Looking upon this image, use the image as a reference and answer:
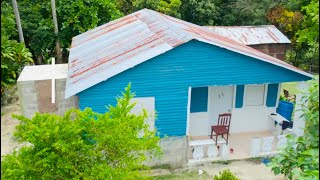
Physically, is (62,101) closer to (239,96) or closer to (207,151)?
(207,151)

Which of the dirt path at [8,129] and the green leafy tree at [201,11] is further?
the green leafy tree at [201,11]

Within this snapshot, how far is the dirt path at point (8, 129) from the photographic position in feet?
43.2

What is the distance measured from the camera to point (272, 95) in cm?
1448

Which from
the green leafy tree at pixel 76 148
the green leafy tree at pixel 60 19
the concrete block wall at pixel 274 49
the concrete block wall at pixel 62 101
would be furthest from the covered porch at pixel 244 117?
the concrete block wall at pixel 274 49

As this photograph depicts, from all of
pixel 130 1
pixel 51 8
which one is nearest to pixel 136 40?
pixel 51 8

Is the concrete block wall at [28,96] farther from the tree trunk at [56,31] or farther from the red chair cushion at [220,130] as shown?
the tree trunk at [56,31]

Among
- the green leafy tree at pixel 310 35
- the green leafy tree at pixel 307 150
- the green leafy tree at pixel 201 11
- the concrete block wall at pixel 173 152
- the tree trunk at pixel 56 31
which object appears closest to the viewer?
the green leafy tree at pixel 307 150

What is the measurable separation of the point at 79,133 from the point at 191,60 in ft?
17.3

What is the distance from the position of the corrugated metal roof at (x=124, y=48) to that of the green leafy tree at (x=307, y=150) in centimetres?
547

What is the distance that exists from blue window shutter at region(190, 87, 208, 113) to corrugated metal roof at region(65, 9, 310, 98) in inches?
78.4

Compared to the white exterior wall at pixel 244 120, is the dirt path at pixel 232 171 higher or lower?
lower

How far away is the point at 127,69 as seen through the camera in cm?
1103

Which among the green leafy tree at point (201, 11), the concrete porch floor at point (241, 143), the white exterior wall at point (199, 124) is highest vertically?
the green leafy tree at point (201, 11)

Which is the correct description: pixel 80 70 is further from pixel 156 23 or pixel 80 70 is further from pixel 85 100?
pixel 156 23
